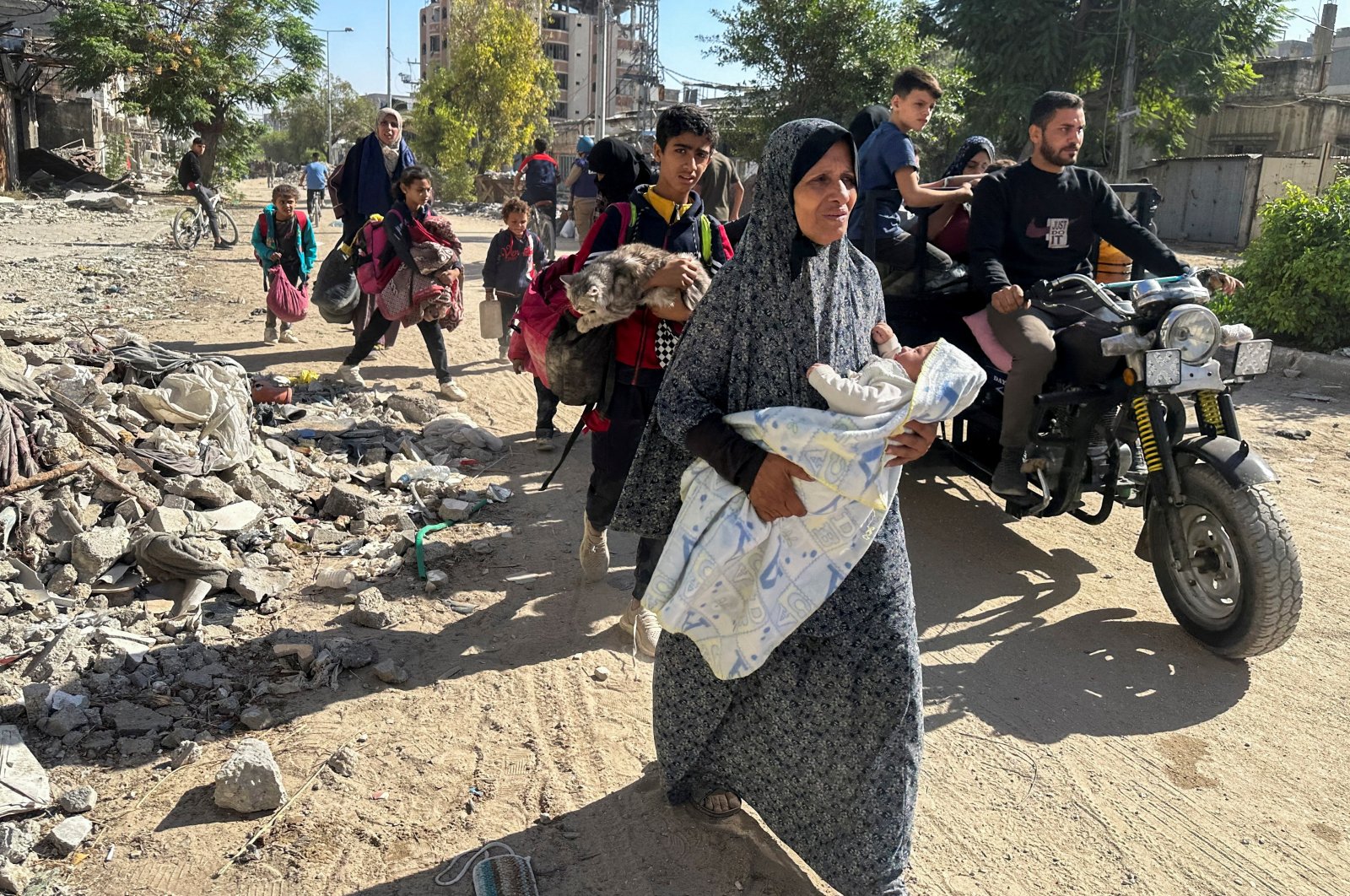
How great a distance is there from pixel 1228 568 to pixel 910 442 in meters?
2.29

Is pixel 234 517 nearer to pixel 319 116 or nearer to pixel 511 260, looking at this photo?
pixel 511 260

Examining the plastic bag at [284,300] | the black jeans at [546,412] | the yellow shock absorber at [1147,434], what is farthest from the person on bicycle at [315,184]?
the yellow shock absorber at [1147,434]

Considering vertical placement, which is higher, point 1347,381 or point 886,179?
point 886,179

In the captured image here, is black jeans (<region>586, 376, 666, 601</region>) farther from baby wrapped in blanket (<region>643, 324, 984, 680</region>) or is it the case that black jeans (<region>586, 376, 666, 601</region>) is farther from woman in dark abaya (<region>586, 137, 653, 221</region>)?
woman in dark abaya (<region>586, 137, 653, 221</region>)

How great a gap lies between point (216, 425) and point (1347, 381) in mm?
8367

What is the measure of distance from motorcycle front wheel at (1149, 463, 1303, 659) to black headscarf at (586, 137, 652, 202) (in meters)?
2.75

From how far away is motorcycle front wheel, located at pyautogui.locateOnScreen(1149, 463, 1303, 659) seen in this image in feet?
11.8

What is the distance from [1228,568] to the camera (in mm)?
3834

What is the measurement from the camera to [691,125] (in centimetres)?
372

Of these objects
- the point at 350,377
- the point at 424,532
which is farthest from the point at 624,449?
the point at 350,377

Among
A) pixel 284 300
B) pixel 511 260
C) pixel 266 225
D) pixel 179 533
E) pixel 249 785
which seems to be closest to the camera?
pixel 249 785

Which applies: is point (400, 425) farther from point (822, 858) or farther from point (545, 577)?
point (822, 858)

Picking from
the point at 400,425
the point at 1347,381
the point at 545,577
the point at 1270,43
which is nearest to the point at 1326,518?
the point at 1347,381

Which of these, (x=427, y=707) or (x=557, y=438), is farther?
(x=557, y=438)
